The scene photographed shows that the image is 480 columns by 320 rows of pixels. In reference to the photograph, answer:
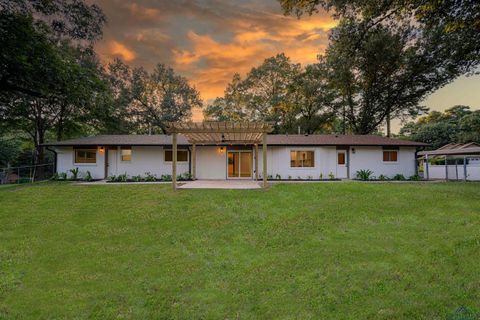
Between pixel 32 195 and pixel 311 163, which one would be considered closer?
pixel 32 195

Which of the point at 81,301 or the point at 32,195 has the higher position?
the point at 32,195

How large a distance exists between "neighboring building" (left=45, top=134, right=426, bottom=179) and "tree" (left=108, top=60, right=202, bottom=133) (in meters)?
8.34

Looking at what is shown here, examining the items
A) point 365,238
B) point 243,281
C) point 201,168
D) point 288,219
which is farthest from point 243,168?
point 243,281

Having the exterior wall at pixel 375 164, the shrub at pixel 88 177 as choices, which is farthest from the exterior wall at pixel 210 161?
the exterior wall at pixel 375 164

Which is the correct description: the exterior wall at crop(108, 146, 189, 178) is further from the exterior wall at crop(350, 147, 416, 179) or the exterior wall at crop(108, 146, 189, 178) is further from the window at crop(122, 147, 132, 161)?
the exterior wall at crop(350, 147, 416, 179)

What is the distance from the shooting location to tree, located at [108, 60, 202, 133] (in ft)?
83.1

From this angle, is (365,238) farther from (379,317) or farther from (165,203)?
(165,203)

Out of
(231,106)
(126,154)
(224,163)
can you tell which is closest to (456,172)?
(224,163)

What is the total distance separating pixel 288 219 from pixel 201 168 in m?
10.8

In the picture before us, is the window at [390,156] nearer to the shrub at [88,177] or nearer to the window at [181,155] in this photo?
the window at [181,155]

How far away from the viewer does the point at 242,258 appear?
5191 millimetres

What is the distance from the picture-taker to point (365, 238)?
598cm

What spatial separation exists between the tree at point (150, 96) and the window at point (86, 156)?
829cm

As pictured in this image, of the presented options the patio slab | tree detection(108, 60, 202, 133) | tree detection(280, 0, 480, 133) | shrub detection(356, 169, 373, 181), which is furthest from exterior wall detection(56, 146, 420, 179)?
tree detection(108, 60, 202, 133)
